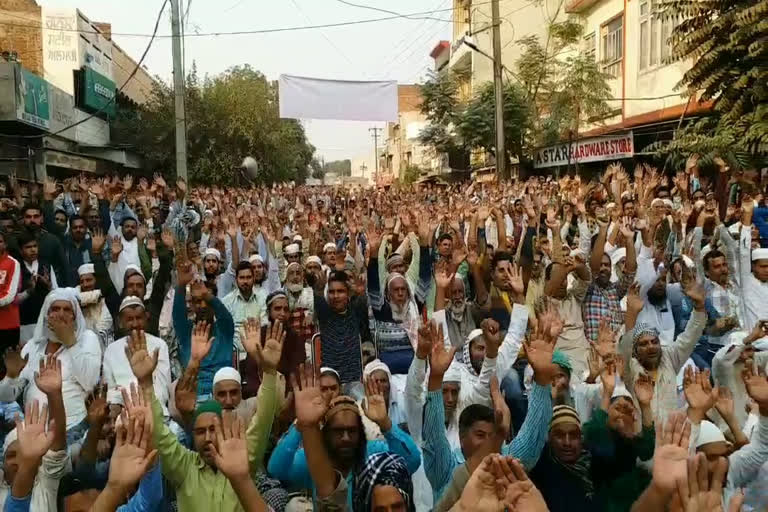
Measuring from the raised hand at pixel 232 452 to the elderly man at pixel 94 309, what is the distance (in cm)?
302

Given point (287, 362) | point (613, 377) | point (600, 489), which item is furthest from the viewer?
point (287, 362)

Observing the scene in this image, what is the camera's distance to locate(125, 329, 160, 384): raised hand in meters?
3.38

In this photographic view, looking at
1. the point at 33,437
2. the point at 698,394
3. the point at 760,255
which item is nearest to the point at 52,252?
the point at 33,437

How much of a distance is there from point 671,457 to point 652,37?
17244 mm

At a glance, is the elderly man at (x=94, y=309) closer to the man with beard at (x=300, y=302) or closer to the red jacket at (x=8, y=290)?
the red jacket at (x=8, y=290)

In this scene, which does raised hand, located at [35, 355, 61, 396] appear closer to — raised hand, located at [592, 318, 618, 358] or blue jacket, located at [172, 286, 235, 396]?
blue jacket, located at [172, 286, 235, 396]

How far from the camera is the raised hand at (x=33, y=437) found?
2.72m

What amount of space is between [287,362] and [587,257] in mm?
2888

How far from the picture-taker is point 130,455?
8.23 feet

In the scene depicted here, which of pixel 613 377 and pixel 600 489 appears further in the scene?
pixel 613 377

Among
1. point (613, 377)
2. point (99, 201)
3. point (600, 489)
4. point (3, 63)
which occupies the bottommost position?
point (600, 489)

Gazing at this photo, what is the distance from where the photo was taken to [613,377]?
154 inches

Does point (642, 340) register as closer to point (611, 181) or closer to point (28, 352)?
point (28, 352)

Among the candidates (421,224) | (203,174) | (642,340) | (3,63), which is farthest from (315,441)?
(203,174)
